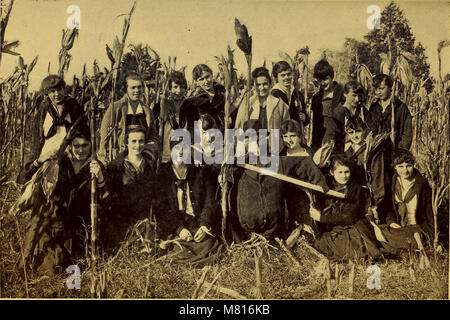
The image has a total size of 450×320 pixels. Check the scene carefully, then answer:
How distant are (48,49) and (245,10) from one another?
83.4 inches

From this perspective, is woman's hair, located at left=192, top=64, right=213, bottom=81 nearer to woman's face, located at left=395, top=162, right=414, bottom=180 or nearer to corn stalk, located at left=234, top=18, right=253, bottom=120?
corn stalk, located at left=234, top=18, right=253, bottom=120

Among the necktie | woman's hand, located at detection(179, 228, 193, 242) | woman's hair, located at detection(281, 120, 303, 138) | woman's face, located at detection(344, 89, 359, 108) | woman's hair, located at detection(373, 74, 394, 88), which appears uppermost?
woman's hair, located at detection(373, 74, 394, 88)

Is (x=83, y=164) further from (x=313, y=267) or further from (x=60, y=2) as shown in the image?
(x=313, y=267)

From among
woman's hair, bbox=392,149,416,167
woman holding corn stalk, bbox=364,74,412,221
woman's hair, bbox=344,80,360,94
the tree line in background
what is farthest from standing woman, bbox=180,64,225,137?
woman's hair, bbox=392,149,416,167

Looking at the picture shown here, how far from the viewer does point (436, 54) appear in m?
5.92

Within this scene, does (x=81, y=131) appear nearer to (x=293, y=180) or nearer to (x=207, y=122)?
(x=207, y=122)

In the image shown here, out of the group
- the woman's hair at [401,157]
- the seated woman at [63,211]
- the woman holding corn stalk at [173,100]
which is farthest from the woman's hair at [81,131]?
the woman's hair at [401,157]

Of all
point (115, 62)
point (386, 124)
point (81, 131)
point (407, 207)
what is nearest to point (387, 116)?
point (386, 124)

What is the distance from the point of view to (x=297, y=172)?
5742 mm

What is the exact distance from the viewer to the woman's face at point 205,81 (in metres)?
5.75

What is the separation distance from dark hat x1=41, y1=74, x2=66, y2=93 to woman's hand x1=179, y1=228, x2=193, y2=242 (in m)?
1.97

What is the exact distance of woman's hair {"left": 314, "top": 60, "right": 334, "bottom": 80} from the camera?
580 cm

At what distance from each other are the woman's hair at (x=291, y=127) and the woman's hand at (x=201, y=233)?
129cm

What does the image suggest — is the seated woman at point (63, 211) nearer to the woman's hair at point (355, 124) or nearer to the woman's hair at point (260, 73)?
the woman's hair at point (260, 73)
